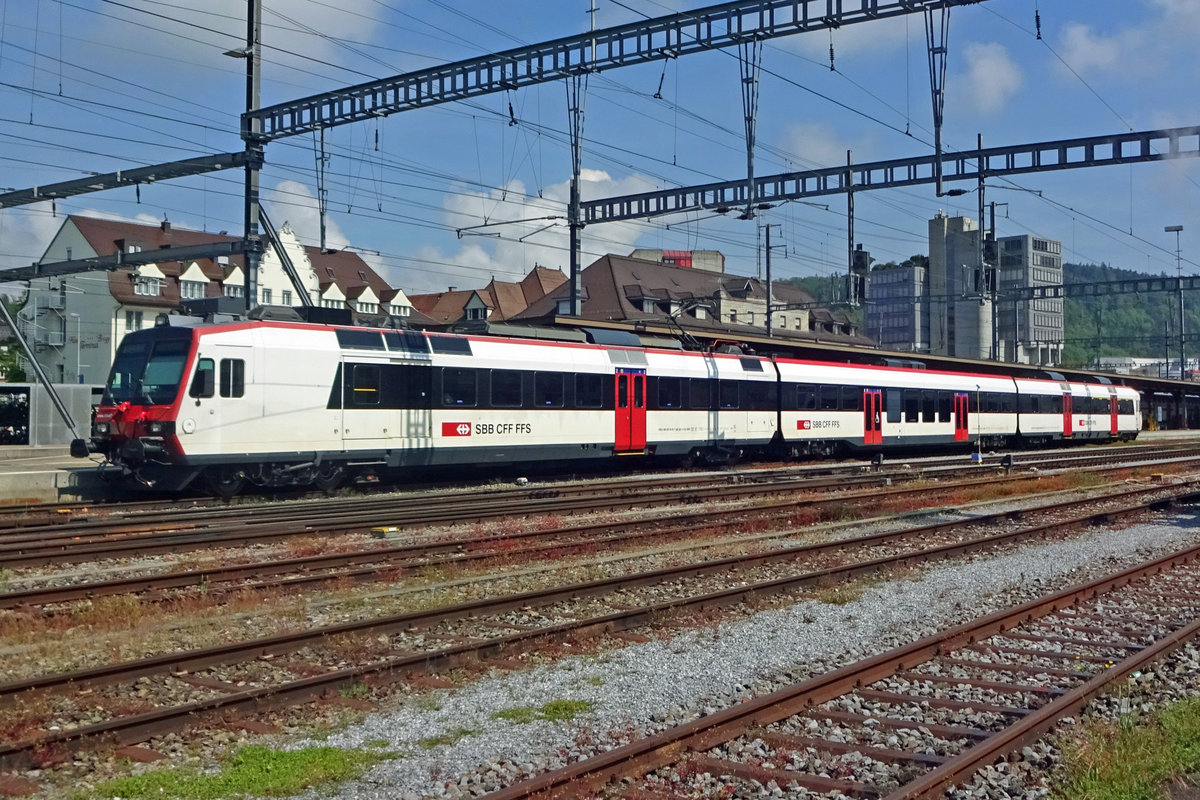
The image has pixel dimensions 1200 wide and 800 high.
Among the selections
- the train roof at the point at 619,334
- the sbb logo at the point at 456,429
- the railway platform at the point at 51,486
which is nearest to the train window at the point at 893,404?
the train roof at the point at 619,334

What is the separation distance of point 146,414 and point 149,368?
94cm

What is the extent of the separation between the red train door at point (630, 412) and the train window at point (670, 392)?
61 centimetres

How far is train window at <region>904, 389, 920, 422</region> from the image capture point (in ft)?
113

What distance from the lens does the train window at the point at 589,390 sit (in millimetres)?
23812

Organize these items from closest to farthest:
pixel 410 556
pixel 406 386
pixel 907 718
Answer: pixel 907 718 → pixel 410 556 → pixel 406 386

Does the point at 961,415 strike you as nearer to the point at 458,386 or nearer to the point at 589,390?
the point at 589,390

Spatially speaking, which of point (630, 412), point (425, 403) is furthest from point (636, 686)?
point (630, 412)

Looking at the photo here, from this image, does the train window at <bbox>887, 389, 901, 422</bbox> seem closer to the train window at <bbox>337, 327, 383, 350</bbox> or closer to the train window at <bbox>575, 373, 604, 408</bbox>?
the train window at <bbox>575, 373, 604, 408</bbox>

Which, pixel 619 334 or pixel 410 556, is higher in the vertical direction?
pixel 619 334

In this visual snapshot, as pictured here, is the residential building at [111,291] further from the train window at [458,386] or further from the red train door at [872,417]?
the train window at [458,386]

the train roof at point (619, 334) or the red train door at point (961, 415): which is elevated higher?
the train roof at point (619, 334)

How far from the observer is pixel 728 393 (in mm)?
27812

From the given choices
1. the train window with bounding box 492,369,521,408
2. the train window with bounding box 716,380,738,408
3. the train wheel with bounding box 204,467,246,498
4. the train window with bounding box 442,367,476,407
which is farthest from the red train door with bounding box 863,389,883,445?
the train wheel with bounding box 204,467,246,498

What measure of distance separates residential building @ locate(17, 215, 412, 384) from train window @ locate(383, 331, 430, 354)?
34.8 m
